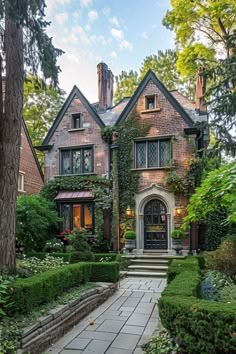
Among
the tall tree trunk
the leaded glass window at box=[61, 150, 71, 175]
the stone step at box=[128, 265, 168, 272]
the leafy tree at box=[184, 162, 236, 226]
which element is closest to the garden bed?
the tall tree trunk

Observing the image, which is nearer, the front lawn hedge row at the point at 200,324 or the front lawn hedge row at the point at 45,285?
the front lawn hedge row at the point at 200,324

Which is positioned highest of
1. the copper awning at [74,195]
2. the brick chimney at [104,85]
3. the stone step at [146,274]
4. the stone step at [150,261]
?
the brick chimney at [104,85]

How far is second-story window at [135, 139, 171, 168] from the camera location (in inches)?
548

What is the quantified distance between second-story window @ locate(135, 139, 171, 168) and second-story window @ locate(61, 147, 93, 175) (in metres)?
2.46

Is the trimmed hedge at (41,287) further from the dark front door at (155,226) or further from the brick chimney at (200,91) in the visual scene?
the brick chimney at (200,91)

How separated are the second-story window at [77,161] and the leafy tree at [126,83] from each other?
37.1 feet

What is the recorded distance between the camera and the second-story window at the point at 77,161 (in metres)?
15.2

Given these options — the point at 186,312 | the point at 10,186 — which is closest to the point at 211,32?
the point at 10,186

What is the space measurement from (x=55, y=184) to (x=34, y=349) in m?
11.3

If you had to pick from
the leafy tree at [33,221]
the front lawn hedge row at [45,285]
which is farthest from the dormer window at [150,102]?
the front lawn hedge row at [45,285]

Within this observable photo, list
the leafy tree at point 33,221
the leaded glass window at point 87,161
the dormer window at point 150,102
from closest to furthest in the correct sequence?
the leafy tree at point 33,221 < the dormer window at point 150,102 < the leaded glass window at point 87,161

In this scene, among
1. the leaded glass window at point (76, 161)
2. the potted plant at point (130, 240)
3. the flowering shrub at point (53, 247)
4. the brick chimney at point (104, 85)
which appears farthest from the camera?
the brick chimney at point (104, 85)

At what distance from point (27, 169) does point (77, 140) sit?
4.66m

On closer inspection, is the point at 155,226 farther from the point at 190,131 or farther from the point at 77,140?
the point at 77,140
